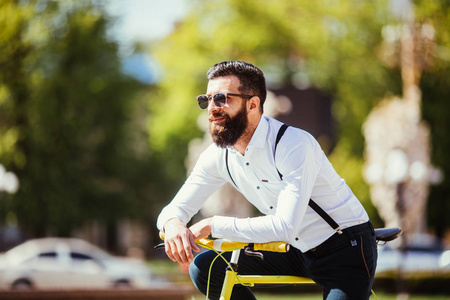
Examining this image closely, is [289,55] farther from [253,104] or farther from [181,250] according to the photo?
[181,250]

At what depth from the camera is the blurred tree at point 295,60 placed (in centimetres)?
3328

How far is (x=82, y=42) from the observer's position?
30453mm

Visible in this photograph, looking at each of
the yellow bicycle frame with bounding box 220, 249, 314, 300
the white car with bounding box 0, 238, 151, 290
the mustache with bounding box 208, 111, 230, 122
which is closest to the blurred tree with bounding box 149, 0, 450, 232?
the white car with bounding box 0, 238, 151, 290

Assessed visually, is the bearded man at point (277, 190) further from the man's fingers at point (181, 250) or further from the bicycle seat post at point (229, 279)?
the bicycle seat post at point (229, 279)

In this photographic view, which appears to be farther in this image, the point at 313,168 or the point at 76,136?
the point at 76,136

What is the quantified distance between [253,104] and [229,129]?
0.18m

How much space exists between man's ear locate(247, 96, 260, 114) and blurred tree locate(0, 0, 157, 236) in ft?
80.1

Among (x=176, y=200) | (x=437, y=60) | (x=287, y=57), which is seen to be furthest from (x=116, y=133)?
(x=176, y=200)

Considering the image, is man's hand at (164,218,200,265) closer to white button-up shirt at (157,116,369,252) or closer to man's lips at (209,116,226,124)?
white button-up shirt at (157,116,369,252)

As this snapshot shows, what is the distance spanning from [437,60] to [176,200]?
1160 inches

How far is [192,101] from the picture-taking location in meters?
35.2

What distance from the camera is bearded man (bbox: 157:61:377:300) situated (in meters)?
3.47

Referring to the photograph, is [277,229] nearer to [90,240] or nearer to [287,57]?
[287,57]

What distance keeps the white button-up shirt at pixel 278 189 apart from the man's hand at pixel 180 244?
12 centimetres
